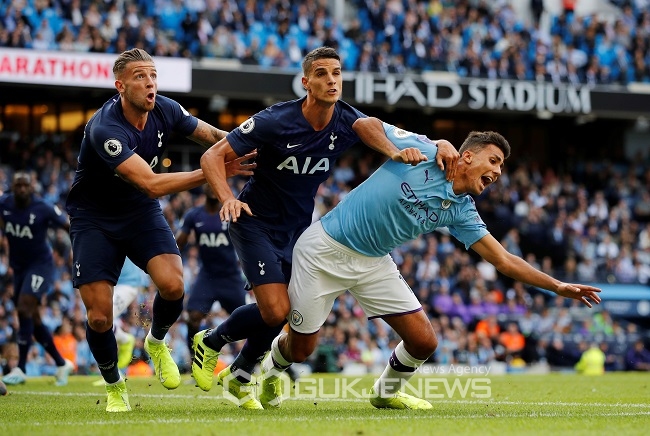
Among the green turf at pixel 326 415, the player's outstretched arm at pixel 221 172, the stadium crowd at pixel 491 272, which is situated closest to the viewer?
the green turf at pixel 326 415

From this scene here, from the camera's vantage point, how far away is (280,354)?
8367 millimetres

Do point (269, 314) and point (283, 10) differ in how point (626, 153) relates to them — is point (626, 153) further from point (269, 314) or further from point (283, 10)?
point (269, 314)

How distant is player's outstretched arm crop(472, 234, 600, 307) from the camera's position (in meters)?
7.56

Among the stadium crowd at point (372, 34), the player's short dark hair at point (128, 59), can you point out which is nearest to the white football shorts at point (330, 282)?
the player's short dark hair at point (128, 59)

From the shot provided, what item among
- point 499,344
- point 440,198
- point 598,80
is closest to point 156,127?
point 440,198

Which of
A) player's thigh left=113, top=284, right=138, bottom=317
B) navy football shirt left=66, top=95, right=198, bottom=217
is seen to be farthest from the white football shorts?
player's thigh left=113, top=284, right=138, bottom=317

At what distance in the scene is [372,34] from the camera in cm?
2691

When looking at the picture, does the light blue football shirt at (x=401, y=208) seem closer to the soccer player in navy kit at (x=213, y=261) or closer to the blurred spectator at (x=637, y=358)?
the soccer player in navy kit at (x=213, y=261)

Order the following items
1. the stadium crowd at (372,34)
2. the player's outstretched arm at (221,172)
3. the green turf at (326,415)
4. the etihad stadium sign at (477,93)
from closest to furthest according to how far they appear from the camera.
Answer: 1. the green turf at (326,415)
2. the player's outstretched arm at (221,172)
3. the stadium crowd at (372,34)
4. the etihad stadium sign at (477,93)

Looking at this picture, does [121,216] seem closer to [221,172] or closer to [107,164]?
[107,164]

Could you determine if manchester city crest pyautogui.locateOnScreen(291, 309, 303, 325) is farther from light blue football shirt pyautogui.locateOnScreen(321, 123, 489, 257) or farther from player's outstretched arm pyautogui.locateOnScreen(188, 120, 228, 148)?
player's outstretched arm pyautogui.locateOnScreen(188, 120, 228, 148)

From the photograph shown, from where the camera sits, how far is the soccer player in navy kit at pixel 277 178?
25.6 feet

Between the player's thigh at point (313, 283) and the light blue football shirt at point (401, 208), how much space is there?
0.49ft

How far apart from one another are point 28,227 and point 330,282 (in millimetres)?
6075
